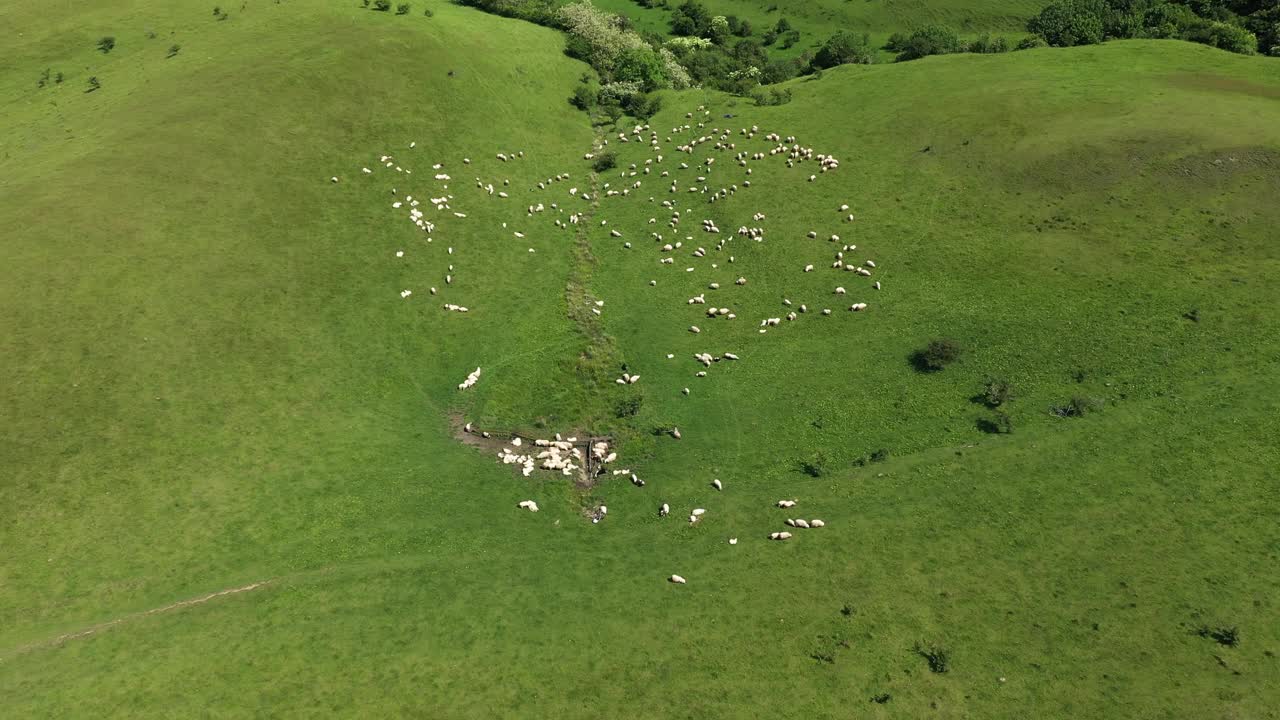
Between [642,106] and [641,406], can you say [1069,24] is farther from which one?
[641,406]

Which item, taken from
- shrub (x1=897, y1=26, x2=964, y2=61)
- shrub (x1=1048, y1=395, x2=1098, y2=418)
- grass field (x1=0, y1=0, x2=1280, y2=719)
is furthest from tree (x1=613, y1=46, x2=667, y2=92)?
shrub (x1=1048, y1=395, x2=1098, y2=418)

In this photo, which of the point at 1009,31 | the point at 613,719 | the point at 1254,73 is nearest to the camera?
the point at 613,719

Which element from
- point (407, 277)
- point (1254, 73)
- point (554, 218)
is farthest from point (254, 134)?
point (1254, 73)

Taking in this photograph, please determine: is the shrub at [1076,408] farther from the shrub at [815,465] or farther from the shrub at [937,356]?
the shrub at [815,465]

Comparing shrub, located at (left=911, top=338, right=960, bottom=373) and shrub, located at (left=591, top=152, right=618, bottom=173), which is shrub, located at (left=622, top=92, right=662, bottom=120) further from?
shrub, located at (left=911, top=338, right=960, bottom=373)

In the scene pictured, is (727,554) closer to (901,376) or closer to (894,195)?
(901,376)
